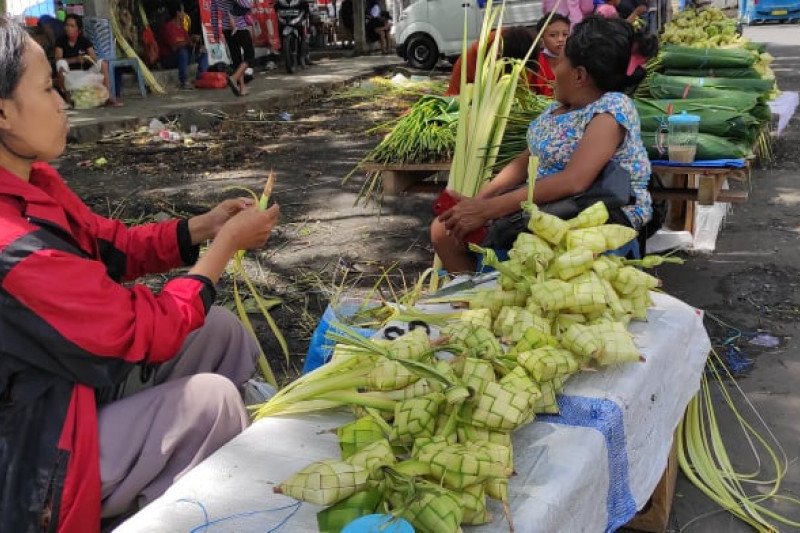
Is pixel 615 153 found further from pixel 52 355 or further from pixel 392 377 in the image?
pixel 52 355

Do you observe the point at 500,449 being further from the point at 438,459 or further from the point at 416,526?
the point at 416,526

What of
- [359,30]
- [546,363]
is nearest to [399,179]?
[546,363]

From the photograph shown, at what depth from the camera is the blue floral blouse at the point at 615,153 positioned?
317 cm

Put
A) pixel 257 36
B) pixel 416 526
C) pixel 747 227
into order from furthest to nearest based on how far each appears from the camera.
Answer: pixel 257 36, pixel 747 227, pixel 416 526

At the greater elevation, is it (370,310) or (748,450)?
(370,310)

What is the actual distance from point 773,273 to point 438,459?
12.2 ft

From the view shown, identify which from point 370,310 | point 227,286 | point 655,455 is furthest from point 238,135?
point 655,455

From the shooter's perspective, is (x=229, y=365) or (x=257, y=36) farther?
(x=257, y=36)

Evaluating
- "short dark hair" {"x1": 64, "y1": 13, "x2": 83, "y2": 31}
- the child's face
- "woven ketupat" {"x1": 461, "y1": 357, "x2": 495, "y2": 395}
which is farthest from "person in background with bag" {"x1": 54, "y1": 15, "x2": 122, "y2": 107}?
"woven ketupat" {"x1": 461, "y1": 357, "x2": 495, "y2": 395}

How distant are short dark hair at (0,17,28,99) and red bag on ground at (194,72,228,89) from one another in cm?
1118

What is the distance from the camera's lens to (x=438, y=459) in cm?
160

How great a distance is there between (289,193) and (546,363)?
5073 millimetres

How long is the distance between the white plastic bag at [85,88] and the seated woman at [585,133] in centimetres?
843

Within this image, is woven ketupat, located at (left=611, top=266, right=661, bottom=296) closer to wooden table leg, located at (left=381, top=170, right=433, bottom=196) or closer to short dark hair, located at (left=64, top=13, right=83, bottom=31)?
wooden table leg, located at (left=381, top=170, right=433, bottom=196)
